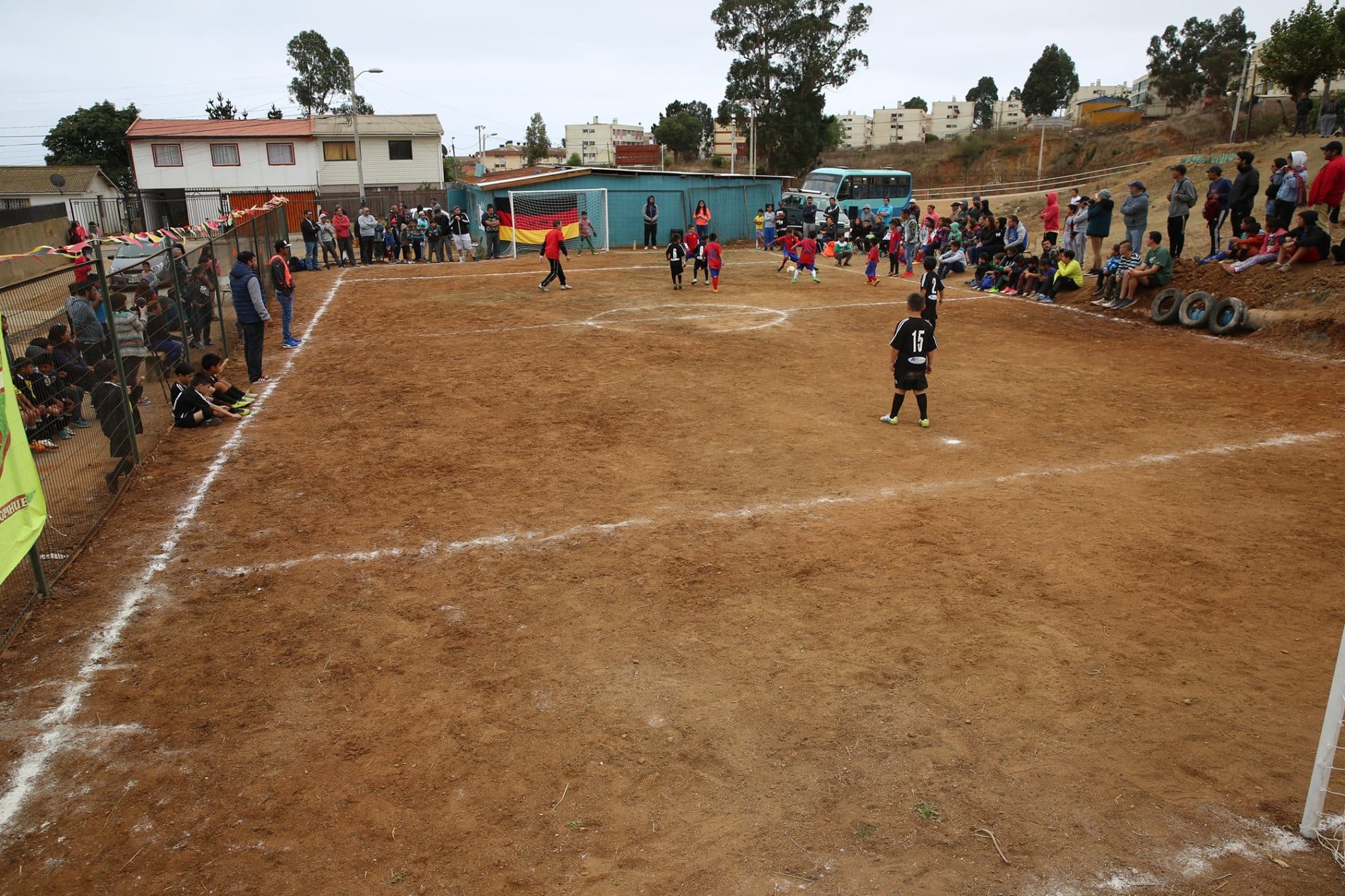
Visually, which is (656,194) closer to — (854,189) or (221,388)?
(854,189)

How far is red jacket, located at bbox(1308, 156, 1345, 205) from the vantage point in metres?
14.2

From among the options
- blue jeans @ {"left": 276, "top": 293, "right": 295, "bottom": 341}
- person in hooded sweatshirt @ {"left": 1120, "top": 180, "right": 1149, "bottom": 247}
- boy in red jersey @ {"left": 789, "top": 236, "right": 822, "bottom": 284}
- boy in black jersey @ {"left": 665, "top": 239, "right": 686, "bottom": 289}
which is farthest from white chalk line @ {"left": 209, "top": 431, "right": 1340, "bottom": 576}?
boy in red jersey @ {"left": 789, "top": 236, "right": 822, "bottom": 284}

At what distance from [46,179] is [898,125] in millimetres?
108223

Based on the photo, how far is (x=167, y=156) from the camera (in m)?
48.3

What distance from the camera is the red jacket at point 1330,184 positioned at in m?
14.2

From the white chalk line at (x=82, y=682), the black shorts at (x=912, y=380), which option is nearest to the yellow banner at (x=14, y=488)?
the white chalk line at (x=82, y=682)

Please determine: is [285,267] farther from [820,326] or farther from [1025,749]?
[1025,749]

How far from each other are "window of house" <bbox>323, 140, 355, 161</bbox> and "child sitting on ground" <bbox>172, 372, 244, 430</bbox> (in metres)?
44.3

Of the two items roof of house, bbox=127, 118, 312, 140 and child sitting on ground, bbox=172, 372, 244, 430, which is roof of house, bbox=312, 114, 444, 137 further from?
child sitting on ground, bbox=172, 372, 244, 430

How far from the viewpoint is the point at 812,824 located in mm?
3877

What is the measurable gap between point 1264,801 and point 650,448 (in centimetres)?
606

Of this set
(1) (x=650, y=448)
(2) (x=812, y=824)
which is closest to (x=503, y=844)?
(2) (x=812, y=824)

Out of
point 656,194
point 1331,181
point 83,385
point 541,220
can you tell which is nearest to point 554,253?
point 541,220

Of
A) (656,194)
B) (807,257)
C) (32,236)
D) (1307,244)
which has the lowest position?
(807,257)
